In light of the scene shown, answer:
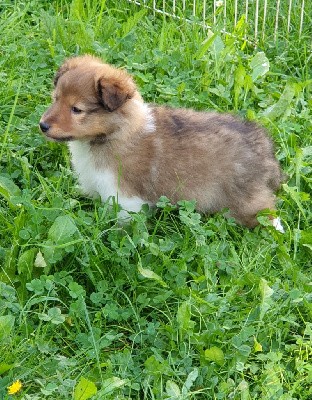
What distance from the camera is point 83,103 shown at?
4.47m

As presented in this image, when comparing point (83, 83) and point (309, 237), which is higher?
point (83, 83)

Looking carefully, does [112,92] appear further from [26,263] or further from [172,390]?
[172,390]

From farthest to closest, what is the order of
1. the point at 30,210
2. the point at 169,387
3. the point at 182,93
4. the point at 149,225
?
the point at 182,93
the point at 149,225
the point at 30,210
the point at 169,387

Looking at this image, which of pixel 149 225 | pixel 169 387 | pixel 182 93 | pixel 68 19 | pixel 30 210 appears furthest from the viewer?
pixel 68 19

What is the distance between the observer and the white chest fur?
463 centimetres

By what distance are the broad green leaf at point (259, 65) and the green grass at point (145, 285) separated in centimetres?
39

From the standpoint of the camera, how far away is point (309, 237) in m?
4.71

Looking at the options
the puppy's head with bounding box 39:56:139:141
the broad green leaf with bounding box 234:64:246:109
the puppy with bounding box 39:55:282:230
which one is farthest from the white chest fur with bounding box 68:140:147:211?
the broad green leaf with bounding box 234:64:246:109

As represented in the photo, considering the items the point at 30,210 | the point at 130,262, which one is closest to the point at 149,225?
the point at 130,262

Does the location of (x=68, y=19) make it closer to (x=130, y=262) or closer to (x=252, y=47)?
(x=252, y=47)

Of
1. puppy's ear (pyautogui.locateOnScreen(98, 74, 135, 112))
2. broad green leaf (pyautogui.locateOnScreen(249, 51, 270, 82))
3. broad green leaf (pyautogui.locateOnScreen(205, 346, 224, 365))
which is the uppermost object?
puppy's ear (pyautogui.locateOnScreen(98, 74, 135, 112))

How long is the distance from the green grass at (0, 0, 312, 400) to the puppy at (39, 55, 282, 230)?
13cm

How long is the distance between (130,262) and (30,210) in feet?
1.81

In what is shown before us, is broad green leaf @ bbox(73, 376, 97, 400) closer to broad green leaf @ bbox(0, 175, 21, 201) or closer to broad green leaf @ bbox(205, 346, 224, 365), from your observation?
broad green leaf @ bbox(205, 346, 224, 365)
